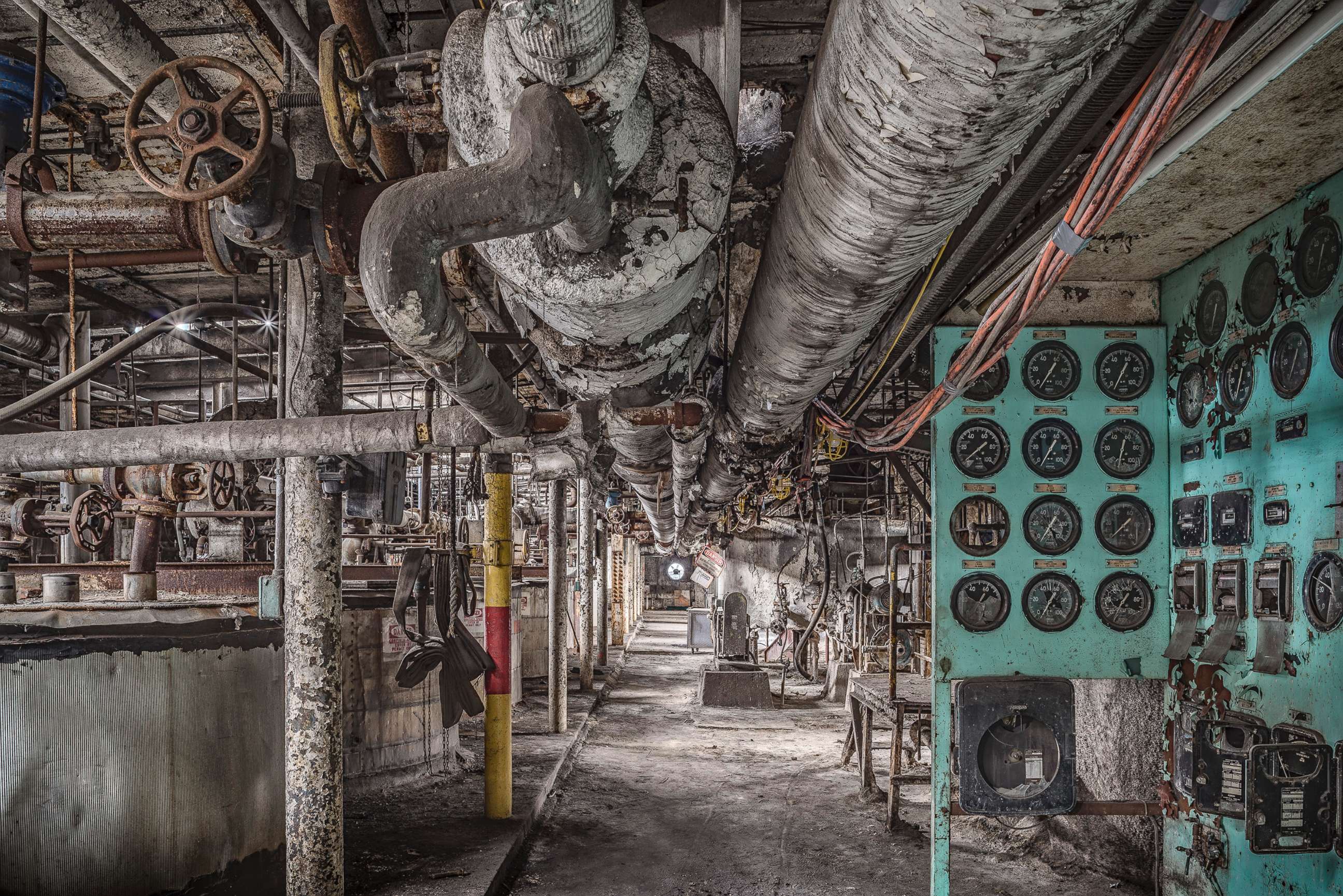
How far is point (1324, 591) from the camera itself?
323cm

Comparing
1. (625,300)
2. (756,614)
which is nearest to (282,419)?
(625,300)

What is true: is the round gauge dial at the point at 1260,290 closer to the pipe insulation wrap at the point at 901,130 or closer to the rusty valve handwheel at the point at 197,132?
the pipe insulation wrap at the point at 901,130

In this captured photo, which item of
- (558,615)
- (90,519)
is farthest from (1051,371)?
(558,615)

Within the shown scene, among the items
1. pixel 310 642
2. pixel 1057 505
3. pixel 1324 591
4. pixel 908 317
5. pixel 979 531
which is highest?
pixel 908 317

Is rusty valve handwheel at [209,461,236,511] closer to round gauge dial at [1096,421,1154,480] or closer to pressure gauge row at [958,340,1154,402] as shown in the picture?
pressure gauge row at [958,340,1154,402]

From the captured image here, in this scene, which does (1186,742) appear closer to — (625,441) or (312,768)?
(625,441)

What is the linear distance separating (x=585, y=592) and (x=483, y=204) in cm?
1174

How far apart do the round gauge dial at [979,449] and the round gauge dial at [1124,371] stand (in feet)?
1.93

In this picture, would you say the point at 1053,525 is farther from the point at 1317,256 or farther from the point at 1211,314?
the point at 1317,256

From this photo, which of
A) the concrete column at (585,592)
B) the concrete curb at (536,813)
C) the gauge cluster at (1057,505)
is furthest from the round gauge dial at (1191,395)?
the concrete column at (585,592)

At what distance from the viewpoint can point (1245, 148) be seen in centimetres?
295

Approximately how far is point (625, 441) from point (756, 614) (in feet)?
56.5

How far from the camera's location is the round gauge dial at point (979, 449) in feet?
14.3

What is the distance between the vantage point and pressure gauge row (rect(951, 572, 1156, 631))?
4254 millimetres
